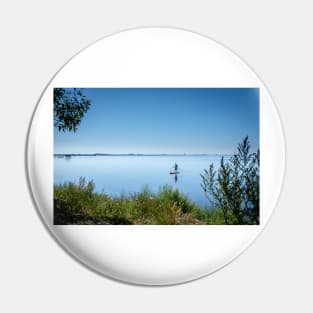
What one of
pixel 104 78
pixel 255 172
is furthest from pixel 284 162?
pixel 104 78

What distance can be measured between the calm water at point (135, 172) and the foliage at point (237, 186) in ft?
0.17

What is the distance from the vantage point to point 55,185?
3.06 m

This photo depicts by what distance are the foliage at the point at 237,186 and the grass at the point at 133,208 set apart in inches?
2.6

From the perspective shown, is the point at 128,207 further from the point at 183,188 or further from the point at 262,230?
the point at 262,230

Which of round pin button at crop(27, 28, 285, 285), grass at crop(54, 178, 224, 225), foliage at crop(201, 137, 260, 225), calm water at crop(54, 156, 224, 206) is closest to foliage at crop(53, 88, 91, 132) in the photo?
round pin button at crop(27, 28, 285, 285)

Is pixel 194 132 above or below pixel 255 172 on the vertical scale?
above

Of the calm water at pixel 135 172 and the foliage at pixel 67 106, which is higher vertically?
the foliage at pixel 67 106

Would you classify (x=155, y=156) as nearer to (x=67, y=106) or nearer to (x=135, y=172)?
(x=135, y=172)

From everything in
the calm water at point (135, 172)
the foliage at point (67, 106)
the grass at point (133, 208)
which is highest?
the foliage at point (67, 106)

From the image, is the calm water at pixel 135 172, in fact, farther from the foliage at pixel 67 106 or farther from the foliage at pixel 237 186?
the foliage at pixel 67 106

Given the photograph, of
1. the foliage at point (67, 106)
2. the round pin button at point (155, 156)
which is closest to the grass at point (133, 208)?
the round pin button at point (155, 156)

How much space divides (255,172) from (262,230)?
1.03 feet

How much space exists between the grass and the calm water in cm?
3

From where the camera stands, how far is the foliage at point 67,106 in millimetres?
3082
